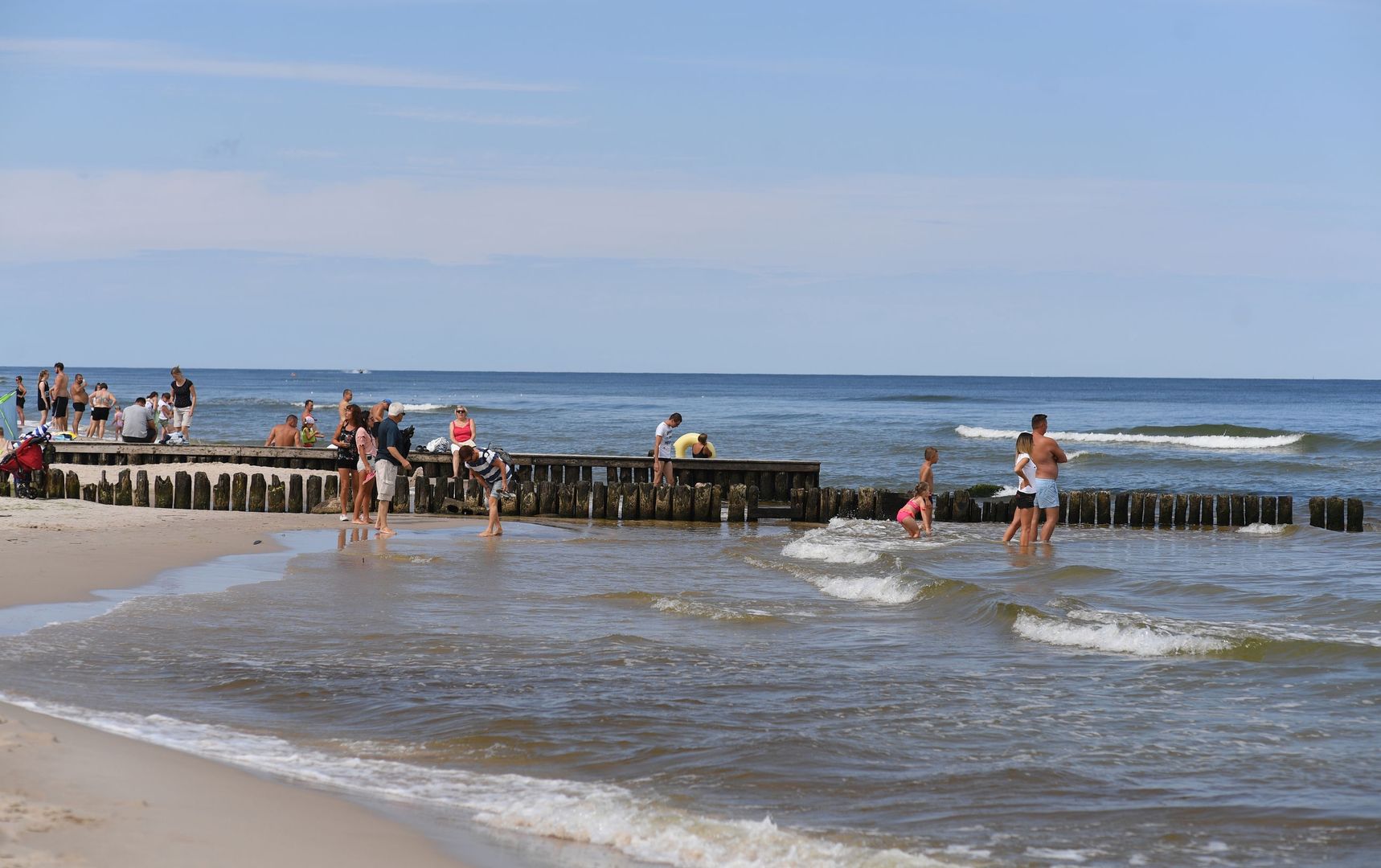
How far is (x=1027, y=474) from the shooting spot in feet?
57.4

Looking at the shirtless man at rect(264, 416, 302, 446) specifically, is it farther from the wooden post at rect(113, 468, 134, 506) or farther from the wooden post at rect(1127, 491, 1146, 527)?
the wooden post at rect(1127, 491, 1146, 527)

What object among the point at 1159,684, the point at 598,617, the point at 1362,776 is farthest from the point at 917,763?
the point at 598,617

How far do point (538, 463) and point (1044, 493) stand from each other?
9.74 m

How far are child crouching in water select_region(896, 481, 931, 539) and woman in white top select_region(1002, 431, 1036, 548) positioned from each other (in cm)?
142

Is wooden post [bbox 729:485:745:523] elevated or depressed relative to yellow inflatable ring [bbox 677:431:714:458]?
depressed

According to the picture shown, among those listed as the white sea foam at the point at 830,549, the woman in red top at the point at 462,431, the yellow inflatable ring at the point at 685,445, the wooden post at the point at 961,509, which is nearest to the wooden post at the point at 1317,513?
the wooden post at the point at 961,509

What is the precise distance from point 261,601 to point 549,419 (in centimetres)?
6025

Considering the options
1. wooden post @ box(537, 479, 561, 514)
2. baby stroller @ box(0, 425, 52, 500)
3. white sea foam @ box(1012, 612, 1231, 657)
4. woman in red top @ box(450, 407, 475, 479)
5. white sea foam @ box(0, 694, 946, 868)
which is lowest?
white sea foam @ box(0, 694, 946, 868)

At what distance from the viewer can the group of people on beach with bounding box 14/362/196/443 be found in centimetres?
2495

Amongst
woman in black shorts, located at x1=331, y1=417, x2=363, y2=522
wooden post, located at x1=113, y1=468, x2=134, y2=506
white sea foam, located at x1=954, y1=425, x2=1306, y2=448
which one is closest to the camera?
woman in black shorts, located at x1=331, y1=417, x2=363, y2=522

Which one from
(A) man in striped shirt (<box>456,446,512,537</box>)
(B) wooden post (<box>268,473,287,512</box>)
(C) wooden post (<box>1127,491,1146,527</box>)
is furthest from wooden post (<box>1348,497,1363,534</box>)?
(B) wooden post (<box>268,473,287,512</box>)

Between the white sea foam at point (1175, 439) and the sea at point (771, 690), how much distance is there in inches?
1494

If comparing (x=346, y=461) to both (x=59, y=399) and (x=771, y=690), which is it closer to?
(x=771, y=690)

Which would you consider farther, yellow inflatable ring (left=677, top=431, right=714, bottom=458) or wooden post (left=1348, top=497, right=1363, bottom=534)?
yellow inflatable ring (left=677, top=431, right=714, bottom=458)
